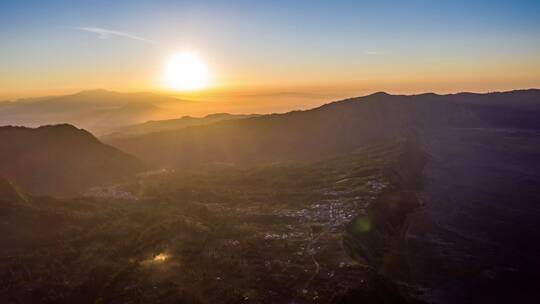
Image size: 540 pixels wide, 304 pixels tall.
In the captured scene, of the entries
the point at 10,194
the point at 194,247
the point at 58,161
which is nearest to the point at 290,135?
the point at 58,161

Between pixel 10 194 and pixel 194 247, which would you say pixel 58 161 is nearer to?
pixel 10 194

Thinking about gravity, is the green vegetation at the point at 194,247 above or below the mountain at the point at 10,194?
below

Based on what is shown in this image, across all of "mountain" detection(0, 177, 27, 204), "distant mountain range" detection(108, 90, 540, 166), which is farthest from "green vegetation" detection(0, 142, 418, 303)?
"distant mountain range" detection(108, 90, 540, 166)

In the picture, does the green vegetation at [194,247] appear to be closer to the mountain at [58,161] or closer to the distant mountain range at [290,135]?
the mountain at [58,161]

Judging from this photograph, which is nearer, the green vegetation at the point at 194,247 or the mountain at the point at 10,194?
the green vegetation at the point at 194,247

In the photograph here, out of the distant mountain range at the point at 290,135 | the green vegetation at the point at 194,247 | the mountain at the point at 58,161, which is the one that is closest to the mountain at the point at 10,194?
the green vegetation at the point at 194,247

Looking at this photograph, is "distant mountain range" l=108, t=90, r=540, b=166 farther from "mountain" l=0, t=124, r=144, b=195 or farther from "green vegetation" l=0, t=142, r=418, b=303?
"green vegetation" l=0, t=142, r=418, b=303

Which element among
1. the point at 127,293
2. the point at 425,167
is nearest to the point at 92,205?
the point at 127,293
